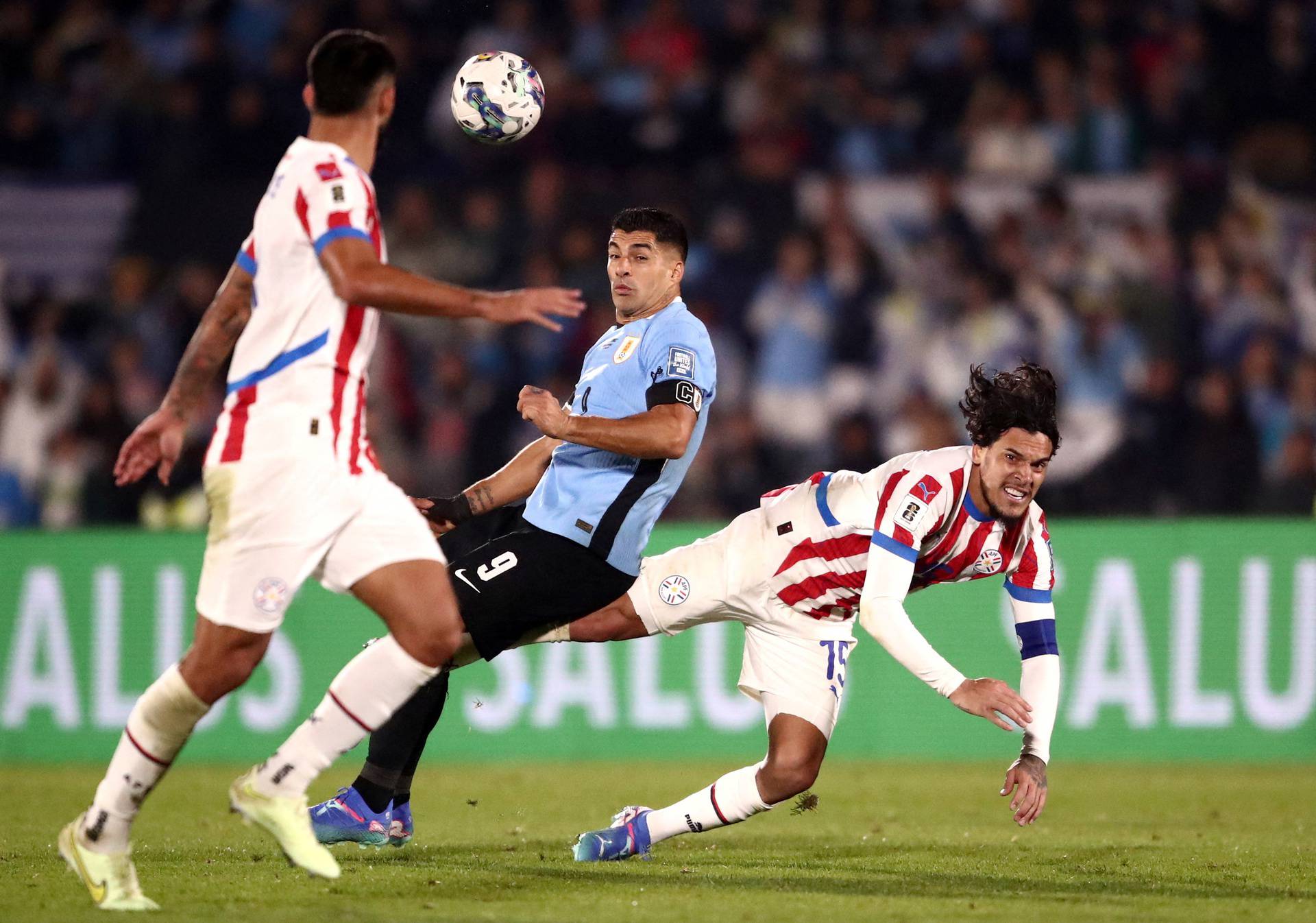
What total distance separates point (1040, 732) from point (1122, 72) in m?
10.6

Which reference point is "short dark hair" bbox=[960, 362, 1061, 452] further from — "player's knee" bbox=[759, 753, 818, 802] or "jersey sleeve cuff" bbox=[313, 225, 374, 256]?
"jersey sleeve cuff" bbox=[313, 225, 374, 256]

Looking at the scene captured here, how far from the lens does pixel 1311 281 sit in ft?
44.0

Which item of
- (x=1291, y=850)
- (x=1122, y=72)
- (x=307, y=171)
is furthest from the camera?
(x=1122, y=72)

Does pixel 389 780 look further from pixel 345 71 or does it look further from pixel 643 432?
pixel 345 71

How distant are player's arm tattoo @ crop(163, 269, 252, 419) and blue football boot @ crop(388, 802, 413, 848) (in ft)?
6.51

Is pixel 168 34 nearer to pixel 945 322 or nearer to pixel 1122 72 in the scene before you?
pixel 945 322

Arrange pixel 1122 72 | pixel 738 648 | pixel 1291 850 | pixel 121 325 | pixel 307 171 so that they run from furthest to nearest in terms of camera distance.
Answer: pixel 1122 72, pixel 121 325, pixel 738 648, pixel 1291 850, pixel 307 171

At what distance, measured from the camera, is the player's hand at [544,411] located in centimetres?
573

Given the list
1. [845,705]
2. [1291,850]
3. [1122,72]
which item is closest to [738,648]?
[845,705]

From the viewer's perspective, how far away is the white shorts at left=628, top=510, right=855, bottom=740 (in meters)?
6.45

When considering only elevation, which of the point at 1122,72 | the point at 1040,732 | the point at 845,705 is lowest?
the point at 845,705

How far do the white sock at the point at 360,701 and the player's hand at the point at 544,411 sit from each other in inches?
39.6

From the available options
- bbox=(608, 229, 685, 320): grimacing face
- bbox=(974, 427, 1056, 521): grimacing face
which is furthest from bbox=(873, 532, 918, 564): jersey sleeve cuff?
bbox=(608, 229, 685, 320): grimacing face

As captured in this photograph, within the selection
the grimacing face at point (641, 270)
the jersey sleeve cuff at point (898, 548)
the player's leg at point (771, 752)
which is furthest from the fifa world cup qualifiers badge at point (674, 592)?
the grimacing face at point (641, 270)
